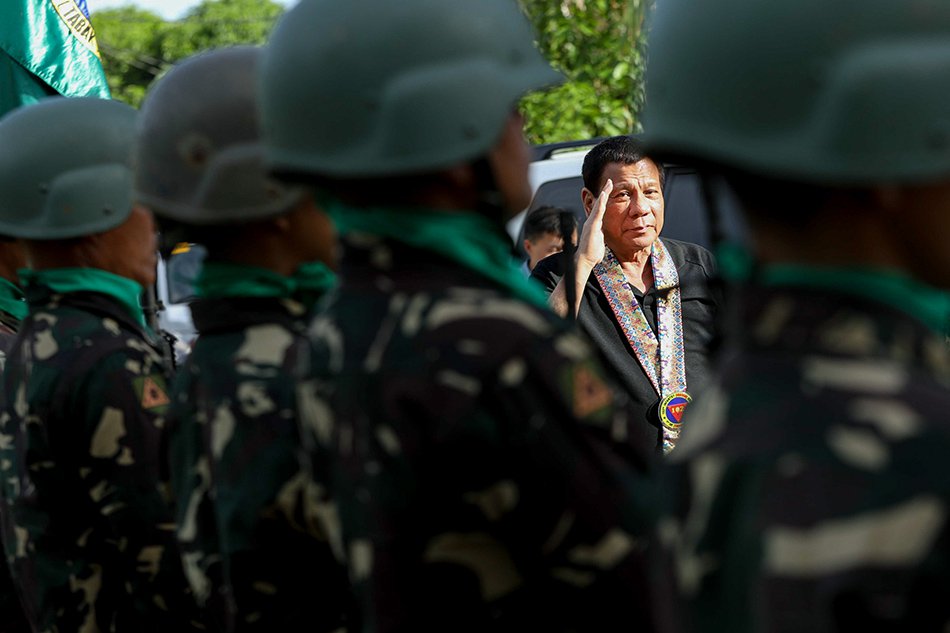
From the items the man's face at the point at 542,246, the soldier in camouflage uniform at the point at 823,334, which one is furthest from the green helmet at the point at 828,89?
the man's face at the point at 542,246

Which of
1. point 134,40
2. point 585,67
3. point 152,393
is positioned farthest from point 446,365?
point 134,40

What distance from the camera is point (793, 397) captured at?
4.65 ft

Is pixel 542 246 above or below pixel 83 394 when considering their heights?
below

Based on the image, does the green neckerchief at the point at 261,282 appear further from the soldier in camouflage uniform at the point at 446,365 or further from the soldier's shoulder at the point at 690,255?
the soldier's shoulder at the point at 690,255

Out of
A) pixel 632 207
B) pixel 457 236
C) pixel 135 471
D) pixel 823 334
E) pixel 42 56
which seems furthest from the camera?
pixel 42 56

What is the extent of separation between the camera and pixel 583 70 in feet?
39.0

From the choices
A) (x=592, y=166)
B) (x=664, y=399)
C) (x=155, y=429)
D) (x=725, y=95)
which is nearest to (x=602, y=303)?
(x=664, y=399)

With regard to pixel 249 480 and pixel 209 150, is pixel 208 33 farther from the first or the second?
pixel 249 480

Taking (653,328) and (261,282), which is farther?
(653,328)

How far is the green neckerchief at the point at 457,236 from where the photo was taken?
2.08 m

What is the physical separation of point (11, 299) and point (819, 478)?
4.26 meters

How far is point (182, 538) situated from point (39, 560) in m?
0.73

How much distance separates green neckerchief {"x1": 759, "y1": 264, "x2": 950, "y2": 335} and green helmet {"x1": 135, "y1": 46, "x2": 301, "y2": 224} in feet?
5.14

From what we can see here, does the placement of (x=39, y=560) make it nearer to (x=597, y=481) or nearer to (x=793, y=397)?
(x=597, y=481)
